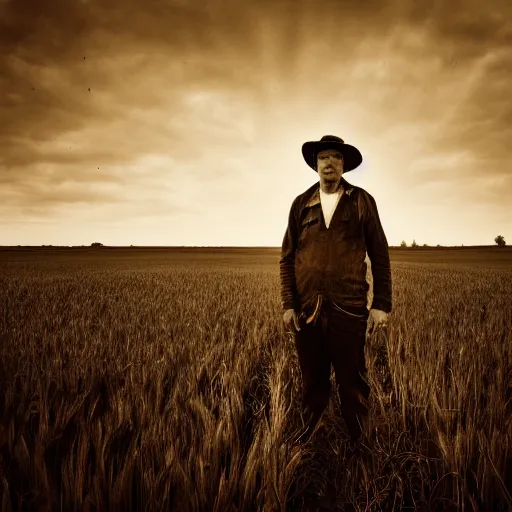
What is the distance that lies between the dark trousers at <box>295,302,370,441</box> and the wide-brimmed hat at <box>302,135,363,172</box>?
1.13m

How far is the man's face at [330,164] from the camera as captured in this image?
107 inches

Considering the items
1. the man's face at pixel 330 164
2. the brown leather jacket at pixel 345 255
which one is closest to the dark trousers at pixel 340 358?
the brown leather jacket at pixel 345 255

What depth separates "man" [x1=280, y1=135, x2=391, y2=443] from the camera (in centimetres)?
262

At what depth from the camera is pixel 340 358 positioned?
2.65 metres

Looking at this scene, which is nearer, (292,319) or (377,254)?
(377,254)

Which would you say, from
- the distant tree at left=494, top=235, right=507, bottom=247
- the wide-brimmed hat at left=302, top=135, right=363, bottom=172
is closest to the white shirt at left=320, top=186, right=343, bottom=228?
the wide-brimmed hat at left=302, top=135, right=363, bottom=172

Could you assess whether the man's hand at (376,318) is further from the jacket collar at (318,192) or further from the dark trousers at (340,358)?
the jacket collar at (318,192)

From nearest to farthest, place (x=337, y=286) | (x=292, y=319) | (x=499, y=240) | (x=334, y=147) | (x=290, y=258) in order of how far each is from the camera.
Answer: (x=337, y=286)
(x=334, y=147)
(x=292, y=319)
(x=290, y=258)
(x=499, y=240)

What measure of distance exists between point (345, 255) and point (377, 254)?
0.82 ft

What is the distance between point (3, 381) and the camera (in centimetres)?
329

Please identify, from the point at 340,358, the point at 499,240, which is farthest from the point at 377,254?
the point at 499,240

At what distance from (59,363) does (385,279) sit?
10.5 feet

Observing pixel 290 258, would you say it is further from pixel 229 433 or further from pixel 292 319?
pixel 229 433

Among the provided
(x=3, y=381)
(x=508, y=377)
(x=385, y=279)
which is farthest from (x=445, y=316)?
(x=3, y=381)
